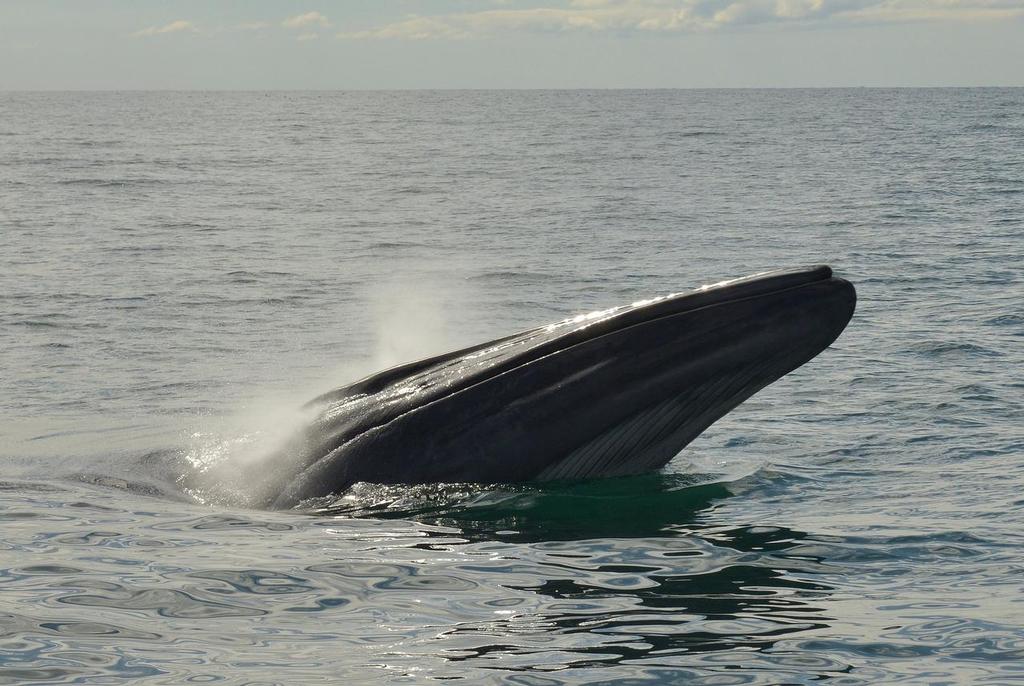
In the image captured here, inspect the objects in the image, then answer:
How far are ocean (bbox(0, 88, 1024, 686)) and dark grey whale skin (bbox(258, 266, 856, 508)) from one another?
271 millimetres

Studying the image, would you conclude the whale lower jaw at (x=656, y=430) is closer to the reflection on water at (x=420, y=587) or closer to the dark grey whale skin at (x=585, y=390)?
the dark grey whale skin at (x=585, y=390)

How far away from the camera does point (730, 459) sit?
40.9ft

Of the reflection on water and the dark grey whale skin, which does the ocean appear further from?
→ the dark grey whale skin

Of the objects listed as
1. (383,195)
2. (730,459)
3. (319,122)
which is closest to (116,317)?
(730,459)

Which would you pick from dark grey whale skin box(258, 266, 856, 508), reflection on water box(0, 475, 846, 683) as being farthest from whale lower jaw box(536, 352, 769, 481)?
reflection on water box(0, 475, 846, 683)

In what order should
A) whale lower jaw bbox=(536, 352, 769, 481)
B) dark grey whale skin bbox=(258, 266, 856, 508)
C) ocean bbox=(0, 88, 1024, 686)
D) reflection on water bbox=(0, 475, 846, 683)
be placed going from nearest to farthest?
reflection on water bbox=(0, 475, 846, 683) < ocean bbox=(0, 88, 1024, 686) < dark grey whale skin bbox=(258, 266, 856, 508) < whale lower jaw bbox=(536, 352, 769, 481)

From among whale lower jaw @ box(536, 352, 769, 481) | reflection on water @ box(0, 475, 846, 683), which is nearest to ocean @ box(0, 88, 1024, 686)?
reflection on water @ box(0, 475, 846, 683)

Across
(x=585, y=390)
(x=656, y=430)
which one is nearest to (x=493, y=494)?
(x=585, y=390)

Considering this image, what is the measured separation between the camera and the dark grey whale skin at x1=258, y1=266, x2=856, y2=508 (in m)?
8.59

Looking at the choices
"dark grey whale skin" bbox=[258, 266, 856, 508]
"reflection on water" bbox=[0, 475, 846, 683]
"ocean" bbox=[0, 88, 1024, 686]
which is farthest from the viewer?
"dark grey whale skin" bbox=[258, 266, 856, 508]

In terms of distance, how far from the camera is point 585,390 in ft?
28.5

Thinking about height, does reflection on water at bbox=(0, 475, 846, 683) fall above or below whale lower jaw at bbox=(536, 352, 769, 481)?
below

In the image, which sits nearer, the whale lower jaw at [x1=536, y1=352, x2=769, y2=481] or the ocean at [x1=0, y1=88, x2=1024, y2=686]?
the ocean at [x1=0, y1=88, x2=1024, y2=686]

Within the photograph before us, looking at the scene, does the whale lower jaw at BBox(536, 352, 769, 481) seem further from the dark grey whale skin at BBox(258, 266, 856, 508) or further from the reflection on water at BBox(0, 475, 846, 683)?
the reflection on water at BBox(0, 475, 846, 683)
